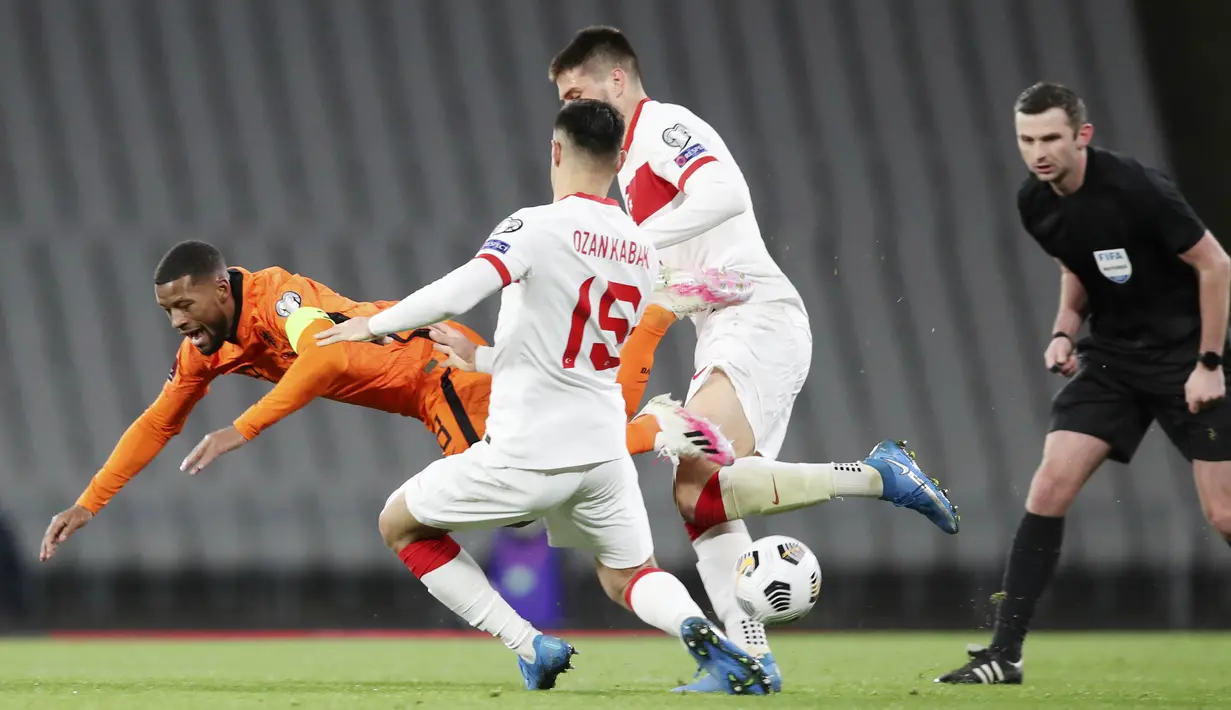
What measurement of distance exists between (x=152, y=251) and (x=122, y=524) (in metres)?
2.84

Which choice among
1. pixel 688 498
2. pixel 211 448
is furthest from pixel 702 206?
pixel 211 448

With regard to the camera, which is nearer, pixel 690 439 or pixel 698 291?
pixel 690 439

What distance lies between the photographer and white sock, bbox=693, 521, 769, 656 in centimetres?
494

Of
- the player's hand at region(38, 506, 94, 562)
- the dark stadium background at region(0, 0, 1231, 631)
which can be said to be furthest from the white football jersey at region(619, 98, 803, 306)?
the dark stadium background at region(0, 0, 1231, 631)

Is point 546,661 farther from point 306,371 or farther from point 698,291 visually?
point 698,291

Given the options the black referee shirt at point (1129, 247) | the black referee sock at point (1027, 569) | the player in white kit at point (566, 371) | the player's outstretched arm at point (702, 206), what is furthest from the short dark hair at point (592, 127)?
the black referee sock at point (1027, 569)

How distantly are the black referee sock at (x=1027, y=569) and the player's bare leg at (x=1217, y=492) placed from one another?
0.51m

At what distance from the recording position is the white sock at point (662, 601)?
167 inches

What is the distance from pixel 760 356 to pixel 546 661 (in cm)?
124

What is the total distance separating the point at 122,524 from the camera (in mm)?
12180

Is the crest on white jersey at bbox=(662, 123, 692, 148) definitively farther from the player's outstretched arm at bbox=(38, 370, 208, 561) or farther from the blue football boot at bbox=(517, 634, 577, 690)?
the player's outstretched arm at bbox=(38, 370, 208, 561)

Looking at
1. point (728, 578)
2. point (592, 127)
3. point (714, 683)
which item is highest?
point (592, 127)

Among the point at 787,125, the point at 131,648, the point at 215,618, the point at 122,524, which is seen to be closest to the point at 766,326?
the point at 131,648

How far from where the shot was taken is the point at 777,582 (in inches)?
177
